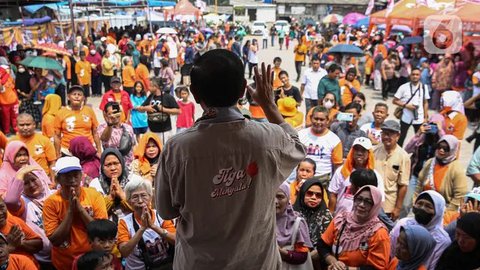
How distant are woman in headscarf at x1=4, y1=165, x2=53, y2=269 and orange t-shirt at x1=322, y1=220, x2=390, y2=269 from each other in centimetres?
228

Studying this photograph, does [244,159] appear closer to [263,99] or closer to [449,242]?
[263,99]

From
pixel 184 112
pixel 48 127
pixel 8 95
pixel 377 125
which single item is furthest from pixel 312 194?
pixel 8 95

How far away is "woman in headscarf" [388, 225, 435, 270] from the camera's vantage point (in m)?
3.28

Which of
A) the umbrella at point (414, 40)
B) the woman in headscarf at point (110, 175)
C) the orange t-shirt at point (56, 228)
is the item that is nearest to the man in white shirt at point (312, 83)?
the woman in headscarf at point (110, 175)

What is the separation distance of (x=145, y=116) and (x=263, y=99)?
20.3 ft

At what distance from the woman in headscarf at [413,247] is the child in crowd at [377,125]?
8.70 feet

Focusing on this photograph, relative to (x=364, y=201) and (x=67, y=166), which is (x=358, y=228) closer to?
(x=364, y=201)

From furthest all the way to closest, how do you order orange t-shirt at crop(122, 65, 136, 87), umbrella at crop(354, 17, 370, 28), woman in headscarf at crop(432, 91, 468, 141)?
umbrella at crop(354, 17, 370, 28) → orange t-shirt at crop(122, 65, 136, 87) → woman in headscarf at crop(432, 91, 468, 141)

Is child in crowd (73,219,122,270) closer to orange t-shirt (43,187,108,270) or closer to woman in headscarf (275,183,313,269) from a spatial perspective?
orange t-shirt (43,187,108,270)

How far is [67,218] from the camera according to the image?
337 centimetres

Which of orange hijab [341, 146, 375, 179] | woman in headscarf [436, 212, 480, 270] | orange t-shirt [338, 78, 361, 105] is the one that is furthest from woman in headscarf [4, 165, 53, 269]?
orange t-shirt [338, 78, 361, 105]

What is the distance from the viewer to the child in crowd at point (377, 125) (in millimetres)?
5941

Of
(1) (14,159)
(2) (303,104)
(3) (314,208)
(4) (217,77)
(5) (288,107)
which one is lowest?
(2) (303,104)

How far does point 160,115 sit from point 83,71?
20.5 ft
